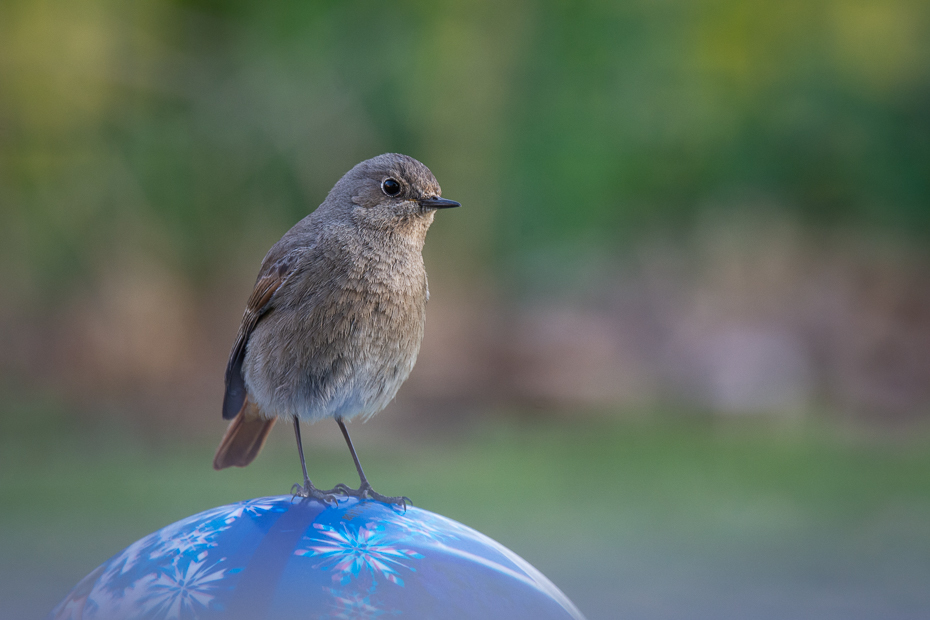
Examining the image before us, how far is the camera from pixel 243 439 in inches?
122

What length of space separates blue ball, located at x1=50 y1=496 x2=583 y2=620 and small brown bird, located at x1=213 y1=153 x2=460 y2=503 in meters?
0.35

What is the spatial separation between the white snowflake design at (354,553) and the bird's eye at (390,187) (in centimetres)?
101

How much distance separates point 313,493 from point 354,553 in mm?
391

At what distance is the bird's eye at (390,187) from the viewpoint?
8.93 ft

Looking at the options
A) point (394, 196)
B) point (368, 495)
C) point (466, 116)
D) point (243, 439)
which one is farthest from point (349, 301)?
point (466, 116)

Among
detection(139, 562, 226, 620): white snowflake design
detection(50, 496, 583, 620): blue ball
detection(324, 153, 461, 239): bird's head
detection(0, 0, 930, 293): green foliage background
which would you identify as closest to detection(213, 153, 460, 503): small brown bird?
detection(324, 153, 461, 239): bird's head

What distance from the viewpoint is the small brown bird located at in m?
2.67

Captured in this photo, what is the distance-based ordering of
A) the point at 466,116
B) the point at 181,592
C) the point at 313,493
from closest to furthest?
the point at 181,592, the point at 313,493, the point at 466,116

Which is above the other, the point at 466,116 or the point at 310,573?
the point at 466,116

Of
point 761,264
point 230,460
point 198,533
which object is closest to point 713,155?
point 761,264

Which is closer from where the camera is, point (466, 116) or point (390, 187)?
point (390, 187)

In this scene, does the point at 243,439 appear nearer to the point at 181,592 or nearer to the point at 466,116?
the point at 181,592

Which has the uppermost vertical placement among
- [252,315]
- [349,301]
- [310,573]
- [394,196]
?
[394,196]

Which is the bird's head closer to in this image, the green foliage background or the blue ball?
the blue ball
